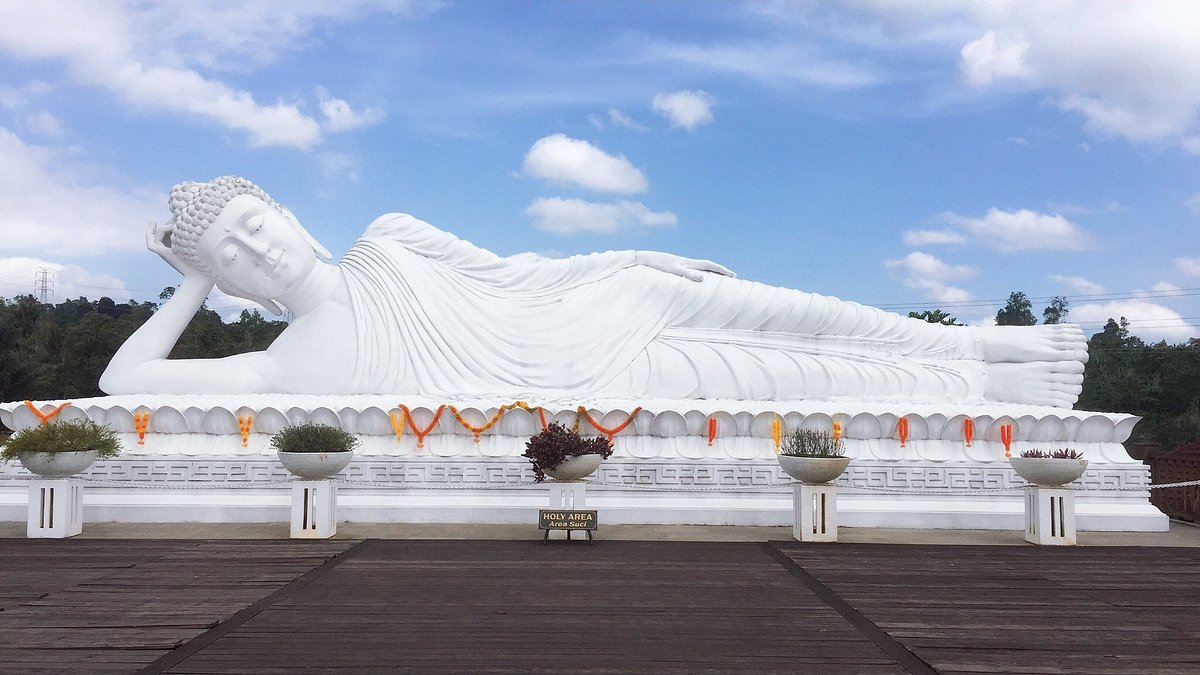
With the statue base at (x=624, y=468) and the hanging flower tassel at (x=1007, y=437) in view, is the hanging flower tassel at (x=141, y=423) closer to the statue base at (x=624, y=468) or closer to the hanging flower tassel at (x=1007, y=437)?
the statue base at (x=624, y=468)

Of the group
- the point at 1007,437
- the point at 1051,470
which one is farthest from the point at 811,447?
the point at 1007,437

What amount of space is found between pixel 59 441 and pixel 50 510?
1.85 feet

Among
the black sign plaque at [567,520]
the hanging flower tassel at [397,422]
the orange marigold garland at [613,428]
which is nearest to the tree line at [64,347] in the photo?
the hanging flower tassel at [397,422]

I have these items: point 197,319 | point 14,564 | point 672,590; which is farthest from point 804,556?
point 197,319

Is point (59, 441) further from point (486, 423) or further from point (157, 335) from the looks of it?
point (486, 423)

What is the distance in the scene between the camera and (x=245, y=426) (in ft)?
26.8

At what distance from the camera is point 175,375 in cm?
907

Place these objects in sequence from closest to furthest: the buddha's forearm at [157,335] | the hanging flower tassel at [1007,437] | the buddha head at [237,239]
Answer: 1. the hanging flower tassel at [1007,437]
2. the buddha's forearm at [157,335]
3. the buddha head at [237,239]

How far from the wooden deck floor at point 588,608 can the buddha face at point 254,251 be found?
363cm

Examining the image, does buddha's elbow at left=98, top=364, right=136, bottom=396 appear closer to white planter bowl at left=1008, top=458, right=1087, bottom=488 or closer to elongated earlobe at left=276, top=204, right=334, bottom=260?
elongated earlobe at left=276, top=204, right=334, bottom=260

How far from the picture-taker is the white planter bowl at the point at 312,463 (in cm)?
705

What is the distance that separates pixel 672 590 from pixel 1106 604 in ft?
7.93

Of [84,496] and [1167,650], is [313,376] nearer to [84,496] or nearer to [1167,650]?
[84,496]

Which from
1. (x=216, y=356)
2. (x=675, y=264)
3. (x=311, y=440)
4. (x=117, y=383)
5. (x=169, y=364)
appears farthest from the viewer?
(x=216, y=356)
